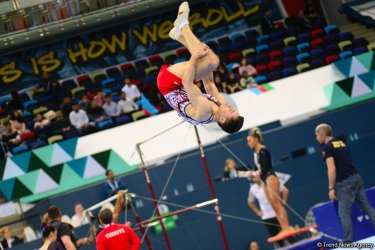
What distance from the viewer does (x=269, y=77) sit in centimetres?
1487

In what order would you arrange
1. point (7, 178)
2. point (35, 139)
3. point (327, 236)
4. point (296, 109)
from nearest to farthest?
1. point (327, 236)
2. point (7, 178)
3. point (296, 109)
4. point (35, 139)

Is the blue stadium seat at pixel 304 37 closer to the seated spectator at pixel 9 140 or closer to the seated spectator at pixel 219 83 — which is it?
the seated spectator at pixel 219 83

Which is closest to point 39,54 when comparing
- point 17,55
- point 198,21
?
point 17,55

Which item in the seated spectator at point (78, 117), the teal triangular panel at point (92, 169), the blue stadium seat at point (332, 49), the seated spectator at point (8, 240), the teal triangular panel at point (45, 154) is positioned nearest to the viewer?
the seated spectator at point (8, 240)

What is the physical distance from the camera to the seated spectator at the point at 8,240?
32.7ft

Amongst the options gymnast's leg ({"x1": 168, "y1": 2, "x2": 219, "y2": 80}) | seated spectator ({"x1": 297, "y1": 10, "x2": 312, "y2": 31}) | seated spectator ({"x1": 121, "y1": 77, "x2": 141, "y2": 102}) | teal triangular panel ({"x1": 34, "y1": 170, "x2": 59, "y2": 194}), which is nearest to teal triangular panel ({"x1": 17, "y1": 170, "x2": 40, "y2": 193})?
teal triangular panel ({"x1": 34, "y1": 170, "x2": 59, "y2": 194})

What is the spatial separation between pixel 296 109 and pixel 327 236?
4629 mm

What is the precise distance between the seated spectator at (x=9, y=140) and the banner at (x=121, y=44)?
3.93 meters

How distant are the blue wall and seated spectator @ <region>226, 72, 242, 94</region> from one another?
2158mm

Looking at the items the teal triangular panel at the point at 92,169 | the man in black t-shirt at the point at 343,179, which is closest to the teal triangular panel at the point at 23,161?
the teal triangular panel at the point at 92,169

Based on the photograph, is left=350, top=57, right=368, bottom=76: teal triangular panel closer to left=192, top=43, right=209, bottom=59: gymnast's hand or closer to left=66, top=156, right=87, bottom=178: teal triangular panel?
left=66, top=156, right=87, bottom=178: teal triangular panel

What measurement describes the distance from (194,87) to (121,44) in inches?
515

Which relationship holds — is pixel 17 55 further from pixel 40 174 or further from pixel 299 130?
pixel 299 130

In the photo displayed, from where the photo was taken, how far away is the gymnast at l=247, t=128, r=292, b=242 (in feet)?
29.0
